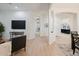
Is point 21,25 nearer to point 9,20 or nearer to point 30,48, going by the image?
point 9,20

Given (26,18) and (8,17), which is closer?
(8,17)

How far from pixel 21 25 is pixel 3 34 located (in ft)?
2.78

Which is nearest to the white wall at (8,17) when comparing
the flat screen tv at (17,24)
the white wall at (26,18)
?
the white wall at (26,18)

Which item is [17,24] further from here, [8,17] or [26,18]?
[26,18]

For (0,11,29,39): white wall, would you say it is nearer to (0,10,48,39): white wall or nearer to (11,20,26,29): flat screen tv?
(0,10,48,39): white wall

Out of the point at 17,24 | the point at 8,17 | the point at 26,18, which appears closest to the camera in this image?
the point at 17,24

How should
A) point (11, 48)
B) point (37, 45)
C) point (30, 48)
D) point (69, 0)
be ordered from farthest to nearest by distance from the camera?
point (37, 45) < point (30, 48) < point (11, 48) < point (69, 0)

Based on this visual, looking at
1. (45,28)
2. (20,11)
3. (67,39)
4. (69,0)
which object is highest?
(20,11)

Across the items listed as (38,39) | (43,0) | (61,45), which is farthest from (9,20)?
(43,0)

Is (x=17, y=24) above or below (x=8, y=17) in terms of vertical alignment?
below

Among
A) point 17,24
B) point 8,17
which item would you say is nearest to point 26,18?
point 17,24

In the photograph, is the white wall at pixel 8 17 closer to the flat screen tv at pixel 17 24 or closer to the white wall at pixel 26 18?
the white wall at pixel 26 18

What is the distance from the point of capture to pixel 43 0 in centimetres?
133

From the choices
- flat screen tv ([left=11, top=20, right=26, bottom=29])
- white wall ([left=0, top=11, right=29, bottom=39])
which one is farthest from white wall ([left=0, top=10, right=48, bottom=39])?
flat screen tv ([left=11, top=20, right=26, bottom=29])
